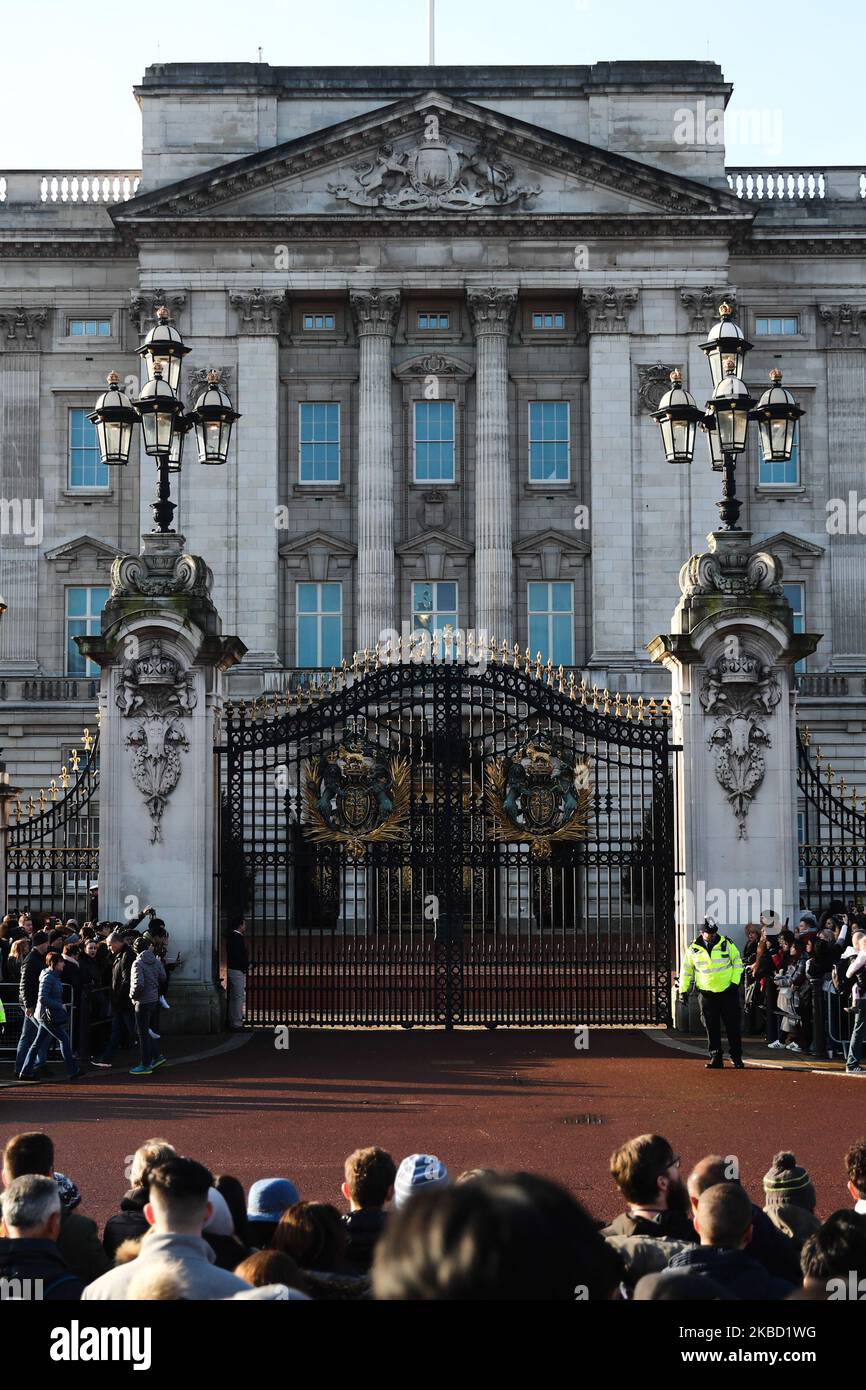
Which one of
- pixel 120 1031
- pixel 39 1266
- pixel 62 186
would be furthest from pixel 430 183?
pixel 39 1266

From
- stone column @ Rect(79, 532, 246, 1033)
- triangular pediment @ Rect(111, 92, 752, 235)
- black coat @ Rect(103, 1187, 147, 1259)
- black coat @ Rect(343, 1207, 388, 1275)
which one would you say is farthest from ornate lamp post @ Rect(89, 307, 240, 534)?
triangular pediment @ Rect(111, 92, 752, 235)

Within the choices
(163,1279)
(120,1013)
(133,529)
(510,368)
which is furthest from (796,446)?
(163,1279)

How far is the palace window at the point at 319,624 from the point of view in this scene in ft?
153

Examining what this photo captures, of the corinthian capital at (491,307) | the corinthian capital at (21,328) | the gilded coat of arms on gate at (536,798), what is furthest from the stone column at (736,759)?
the corinthian capital at (21,328)

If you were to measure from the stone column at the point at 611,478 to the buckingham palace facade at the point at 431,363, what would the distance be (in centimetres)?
8

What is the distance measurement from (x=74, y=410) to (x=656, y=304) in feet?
53.1

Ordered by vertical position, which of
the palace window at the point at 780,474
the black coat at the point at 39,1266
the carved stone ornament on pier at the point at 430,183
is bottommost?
the black coat at the point at 39,1266

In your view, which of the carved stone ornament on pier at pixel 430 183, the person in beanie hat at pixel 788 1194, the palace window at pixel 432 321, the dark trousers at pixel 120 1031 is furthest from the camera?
the palace window at pixel 432 321

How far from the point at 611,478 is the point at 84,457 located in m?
14.5

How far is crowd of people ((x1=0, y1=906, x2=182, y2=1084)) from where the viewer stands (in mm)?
16672

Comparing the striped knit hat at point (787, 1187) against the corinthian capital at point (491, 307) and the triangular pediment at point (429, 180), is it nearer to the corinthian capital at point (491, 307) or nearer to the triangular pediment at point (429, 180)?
the corinthian capital at point (491, 307)

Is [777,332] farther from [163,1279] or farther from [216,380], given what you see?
[163,1279]

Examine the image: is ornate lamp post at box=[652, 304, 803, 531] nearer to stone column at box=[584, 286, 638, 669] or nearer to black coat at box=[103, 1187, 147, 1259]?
black coat at box=[103, 1187, 147, 1259]
